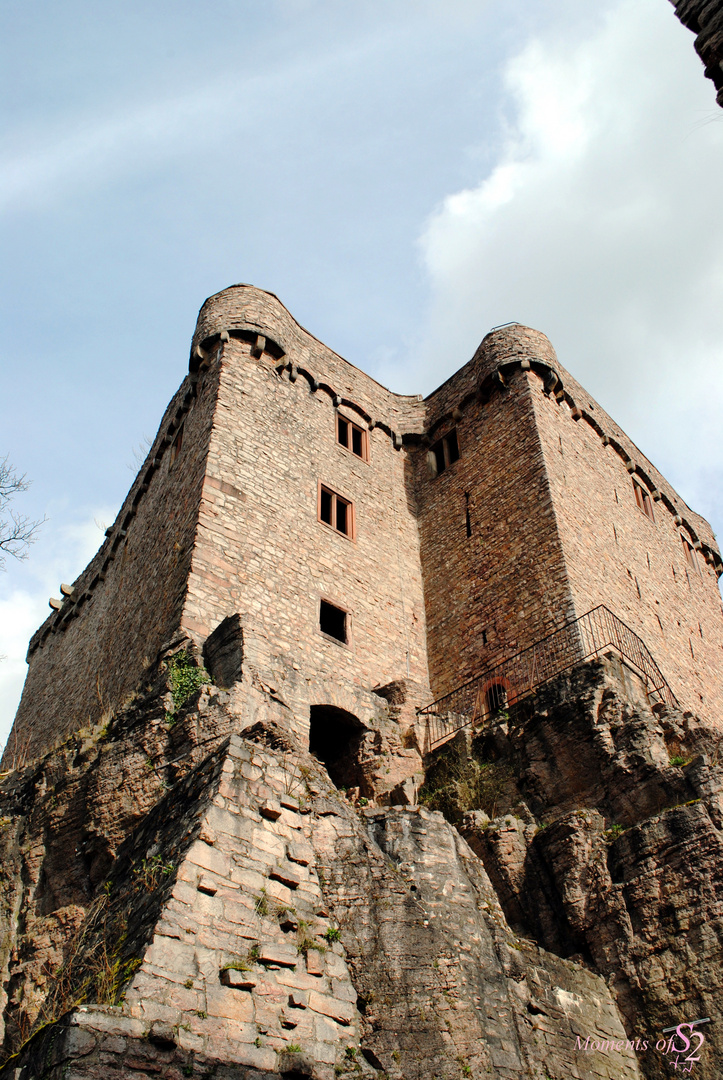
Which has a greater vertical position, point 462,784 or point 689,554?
point 689,554

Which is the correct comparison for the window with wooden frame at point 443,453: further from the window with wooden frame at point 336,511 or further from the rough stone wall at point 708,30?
the rough stone wall at point 708,30

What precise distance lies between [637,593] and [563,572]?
366 centimetres

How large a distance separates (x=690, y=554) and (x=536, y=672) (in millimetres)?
11068

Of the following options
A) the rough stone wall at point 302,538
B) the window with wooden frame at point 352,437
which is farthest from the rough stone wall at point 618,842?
the window with wooden frame at point 352,437

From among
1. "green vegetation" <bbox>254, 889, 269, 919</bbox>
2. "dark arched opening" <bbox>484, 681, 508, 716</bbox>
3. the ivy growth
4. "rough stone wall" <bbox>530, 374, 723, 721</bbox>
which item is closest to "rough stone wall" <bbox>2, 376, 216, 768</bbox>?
the ivy growth

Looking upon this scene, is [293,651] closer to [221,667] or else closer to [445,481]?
[221,667]

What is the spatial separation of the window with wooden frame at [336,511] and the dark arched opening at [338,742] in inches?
171

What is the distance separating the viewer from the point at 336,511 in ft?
57.0

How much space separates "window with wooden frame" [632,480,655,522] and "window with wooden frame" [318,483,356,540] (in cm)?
811

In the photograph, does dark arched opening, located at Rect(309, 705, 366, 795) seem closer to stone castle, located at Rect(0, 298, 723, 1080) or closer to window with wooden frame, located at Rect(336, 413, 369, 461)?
stone castle, located at Rect(0, 298, 723, 1080)

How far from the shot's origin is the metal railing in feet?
46.1

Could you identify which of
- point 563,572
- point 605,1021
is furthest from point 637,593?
point 605,1021

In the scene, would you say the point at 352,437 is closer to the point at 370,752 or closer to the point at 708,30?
the point at 370,752

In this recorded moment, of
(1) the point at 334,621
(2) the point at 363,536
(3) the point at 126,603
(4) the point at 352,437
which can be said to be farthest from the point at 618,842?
(4) the point at 352,437
